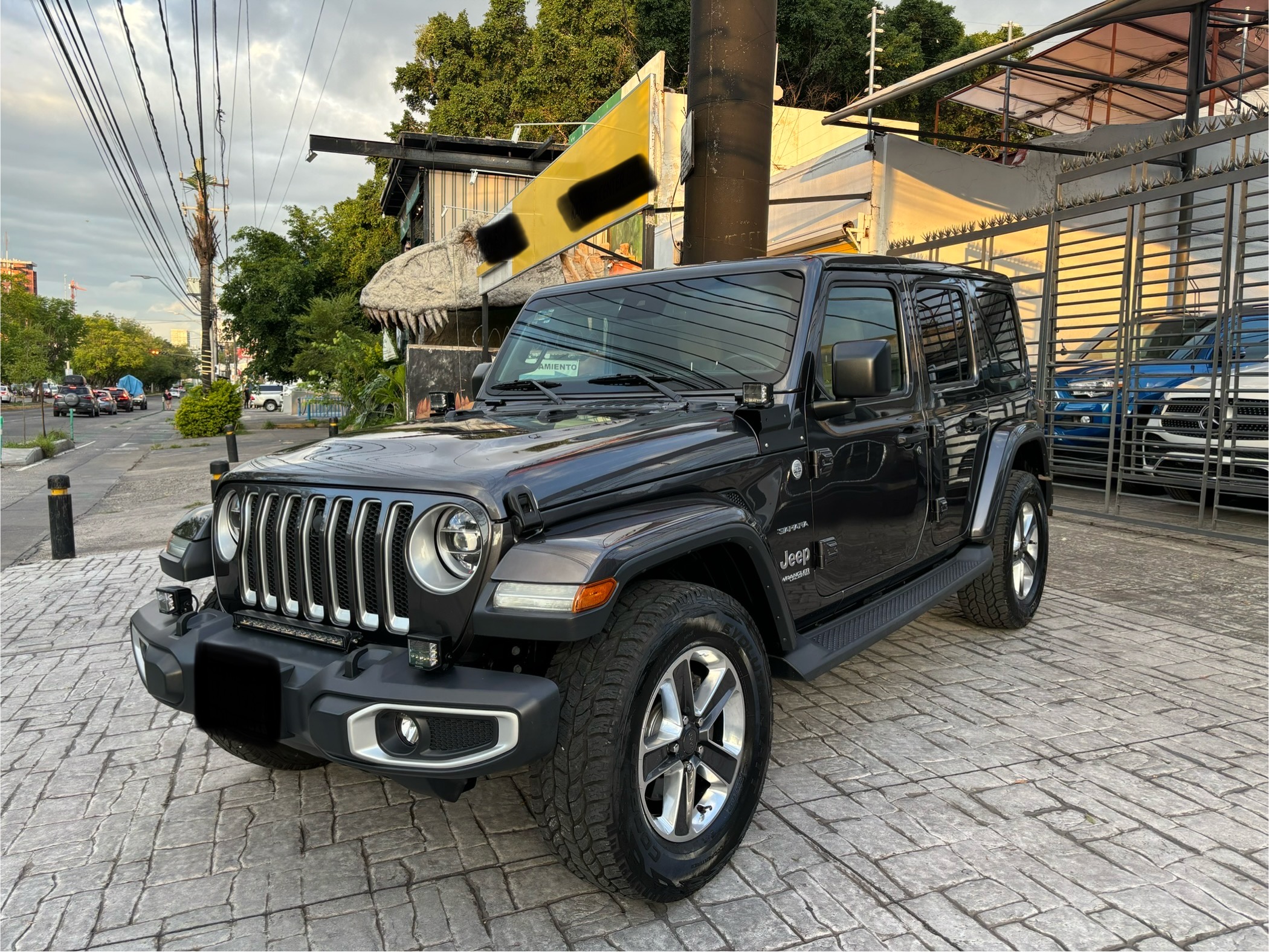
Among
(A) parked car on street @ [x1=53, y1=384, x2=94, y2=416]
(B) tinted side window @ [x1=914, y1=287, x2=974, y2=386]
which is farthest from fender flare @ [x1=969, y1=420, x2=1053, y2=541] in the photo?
(A) parked car on street @ [x1=53, y1=384, x2=94, y2=416]

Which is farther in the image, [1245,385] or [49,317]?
[49,317]

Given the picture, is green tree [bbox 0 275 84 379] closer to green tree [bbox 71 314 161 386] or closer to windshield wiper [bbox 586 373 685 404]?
green tree [bbox 71 314 161 386]

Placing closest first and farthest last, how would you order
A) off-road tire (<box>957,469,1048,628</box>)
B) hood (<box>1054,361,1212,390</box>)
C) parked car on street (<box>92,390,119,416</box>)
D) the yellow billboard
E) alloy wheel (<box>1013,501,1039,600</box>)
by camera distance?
off-road tire (<box>957,469,1048,628</box>) < alloy wheel (<box>1013,501,1039,600</box>) < hood (<box>1054,361,1212,390</box>) < the yellow billboard < parked car on street (<box>92,390,119,416</box>)

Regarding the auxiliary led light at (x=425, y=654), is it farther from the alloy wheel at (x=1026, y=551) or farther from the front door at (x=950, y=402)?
the alloy wheel at (x=1026, y=551)

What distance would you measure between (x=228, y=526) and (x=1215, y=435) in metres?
8.24

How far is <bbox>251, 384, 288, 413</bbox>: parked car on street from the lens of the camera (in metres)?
55.9

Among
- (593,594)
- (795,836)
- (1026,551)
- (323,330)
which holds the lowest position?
(795,836)

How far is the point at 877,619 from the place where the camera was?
3.63 metres

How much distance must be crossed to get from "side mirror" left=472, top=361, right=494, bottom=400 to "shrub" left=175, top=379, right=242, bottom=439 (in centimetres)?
2265

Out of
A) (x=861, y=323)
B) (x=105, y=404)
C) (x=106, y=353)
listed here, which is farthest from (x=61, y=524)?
(x=106, y=353)

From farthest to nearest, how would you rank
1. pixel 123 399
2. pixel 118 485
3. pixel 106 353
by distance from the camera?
pixel 106 353 → pixel 123 399 → pixel 118 485

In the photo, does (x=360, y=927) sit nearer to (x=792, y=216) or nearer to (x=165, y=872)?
(x=165, y=872)

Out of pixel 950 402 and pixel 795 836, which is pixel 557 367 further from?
pixel 795 836

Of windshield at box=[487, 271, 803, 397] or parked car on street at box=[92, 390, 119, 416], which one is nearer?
windshield at box=[487, 271, 803, 397]
